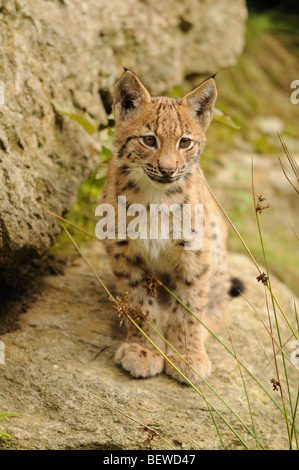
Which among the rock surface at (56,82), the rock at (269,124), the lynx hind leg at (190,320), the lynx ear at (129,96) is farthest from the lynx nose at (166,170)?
the rock at (269,124)

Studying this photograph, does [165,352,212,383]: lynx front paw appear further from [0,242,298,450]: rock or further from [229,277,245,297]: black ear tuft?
[229,277,245,297]: black ear tuft

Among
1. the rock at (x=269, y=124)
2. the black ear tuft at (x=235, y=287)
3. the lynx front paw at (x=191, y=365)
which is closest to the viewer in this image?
the lynx front paw at (x=191, y=365)

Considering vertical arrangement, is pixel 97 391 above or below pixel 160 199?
below

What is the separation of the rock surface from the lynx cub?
473 mm

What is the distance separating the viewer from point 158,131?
326 centimetres

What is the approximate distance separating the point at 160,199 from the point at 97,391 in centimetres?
125

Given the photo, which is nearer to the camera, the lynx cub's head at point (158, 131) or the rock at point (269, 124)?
the lynx cub's head at point (158, 131)

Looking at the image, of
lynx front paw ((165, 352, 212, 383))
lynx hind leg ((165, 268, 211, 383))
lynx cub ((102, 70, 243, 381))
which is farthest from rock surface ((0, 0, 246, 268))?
lynx front paw ((165, 352, 212, 383))

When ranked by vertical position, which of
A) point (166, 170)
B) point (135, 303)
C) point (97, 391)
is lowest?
point (97, 391)

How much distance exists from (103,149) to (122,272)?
1.37 metres

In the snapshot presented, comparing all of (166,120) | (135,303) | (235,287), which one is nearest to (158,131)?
(166,120)

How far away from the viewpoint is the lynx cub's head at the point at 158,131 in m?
3.23

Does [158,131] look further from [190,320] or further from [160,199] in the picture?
[190,320]

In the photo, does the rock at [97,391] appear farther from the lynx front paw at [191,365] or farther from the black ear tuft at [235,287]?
the black ear tuft at [235,287]
